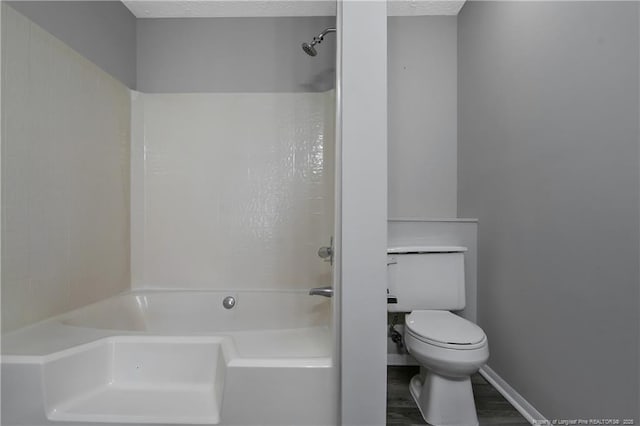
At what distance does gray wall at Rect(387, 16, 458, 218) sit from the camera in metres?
2.23

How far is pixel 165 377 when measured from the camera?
1179mm

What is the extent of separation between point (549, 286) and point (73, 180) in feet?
7.56

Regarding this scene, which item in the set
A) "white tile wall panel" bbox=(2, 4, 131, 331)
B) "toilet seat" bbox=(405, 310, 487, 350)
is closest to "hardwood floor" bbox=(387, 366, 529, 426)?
"toilet seat" bbox=(405, 310, 487, 350)

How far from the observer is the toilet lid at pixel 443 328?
4.79 feet

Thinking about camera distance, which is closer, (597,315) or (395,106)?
(597,315)

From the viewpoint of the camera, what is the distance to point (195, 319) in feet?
6.37

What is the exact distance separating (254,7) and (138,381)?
222 cm

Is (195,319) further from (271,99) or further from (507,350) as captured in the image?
(507,350)

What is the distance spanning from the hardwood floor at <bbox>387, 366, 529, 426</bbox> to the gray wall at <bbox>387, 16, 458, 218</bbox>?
108 cm

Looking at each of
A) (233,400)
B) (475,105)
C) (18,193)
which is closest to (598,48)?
(475,105)

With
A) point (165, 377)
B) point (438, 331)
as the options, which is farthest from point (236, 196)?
point (438, 331)

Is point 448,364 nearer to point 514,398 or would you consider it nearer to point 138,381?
point 514,398

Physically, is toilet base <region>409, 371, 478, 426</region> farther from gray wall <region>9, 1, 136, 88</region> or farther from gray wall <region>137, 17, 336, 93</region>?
gray wall <region>9, 1, 136, 88</region>

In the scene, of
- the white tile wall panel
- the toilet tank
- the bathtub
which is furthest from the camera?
the toilet tank
